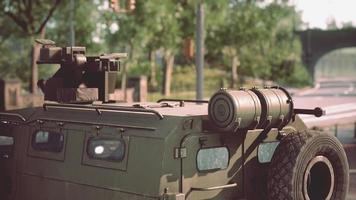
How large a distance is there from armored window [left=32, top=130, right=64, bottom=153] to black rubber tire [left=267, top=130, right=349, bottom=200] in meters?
2.23

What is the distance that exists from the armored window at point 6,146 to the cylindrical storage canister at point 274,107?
296cm

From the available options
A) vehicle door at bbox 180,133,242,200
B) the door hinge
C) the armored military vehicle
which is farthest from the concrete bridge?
the door hinge

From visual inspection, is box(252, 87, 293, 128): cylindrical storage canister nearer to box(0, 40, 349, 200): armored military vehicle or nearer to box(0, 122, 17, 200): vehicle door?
box(0, 40, 349, 200): armored military vehicle

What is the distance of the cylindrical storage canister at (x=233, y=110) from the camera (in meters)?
5.13

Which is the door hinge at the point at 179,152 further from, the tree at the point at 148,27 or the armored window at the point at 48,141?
the tree at the point at 148,27

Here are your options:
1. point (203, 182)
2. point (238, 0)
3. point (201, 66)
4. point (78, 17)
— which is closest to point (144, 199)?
point (203, 182)

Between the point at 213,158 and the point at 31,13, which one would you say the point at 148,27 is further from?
the point at 213,158

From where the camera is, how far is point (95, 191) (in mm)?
5598

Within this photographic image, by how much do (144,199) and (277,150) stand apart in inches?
54.3

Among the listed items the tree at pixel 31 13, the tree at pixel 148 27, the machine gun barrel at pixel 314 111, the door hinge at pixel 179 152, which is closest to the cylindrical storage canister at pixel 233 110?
the door hinge at pixel 179 152

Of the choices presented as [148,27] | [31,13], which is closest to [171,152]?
[31,13]

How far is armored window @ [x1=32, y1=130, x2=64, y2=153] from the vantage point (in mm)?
6098

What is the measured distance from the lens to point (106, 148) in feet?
18.5

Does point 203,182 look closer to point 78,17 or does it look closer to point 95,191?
point 95,191
